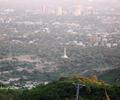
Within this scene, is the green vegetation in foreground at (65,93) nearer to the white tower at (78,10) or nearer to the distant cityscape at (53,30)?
the distant cityscape at (53,30)

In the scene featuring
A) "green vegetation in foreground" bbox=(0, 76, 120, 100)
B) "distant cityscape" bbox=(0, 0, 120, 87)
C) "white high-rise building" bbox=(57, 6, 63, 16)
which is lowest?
"distant cityscape" bbox=(0, 0, 120, 87)

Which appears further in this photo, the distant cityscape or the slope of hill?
the distant cityscape

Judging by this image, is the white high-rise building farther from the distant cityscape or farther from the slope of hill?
the slope of hill

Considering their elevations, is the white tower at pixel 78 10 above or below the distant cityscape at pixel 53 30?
above

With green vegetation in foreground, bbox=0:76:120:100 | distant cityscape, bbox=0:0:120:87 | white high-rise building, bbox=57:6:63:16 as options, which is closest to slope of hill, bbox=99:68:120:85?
distant cityscape, bbox=0:0:120:87

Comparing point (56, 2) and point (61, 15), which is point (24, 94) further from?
point (56, 2)

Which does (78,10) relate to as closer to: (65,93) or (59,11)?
(59,11)

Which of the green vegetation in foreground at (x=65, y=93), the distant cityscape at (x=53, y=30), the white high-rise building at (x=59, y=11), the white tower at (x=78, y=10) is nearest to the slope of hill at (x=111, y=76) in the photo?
the distant cityscape at (x=53, y=30)

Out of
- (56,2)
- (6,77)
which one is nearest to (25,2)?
(56,2)

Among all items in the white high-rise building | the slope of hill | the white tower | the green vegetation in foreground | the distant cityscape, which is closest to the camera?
the green vegetation in foreground

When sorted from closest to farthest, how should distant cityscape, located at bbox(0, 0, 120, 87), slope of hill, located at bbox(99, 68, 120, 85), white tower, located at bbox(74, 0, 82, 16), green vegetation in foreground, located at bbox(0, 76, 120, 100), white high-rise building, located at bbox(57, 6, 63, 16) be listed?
green vegetation in foreground, located at bbox(0, 76, 120, 100) → slope of hill, located at bbox(99, 68, 120, 85) → distant cityscape, located at bbox(0, 0, 120, 87) → white high-rise building, located at bbox(57, 6, 63, 16) → white tower, located at bbox(74, 0, 82, 16)

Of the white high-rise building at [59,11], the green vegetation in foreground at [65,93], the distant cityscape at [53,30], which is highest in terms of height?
the green vegetation in foreground at [65,93]
